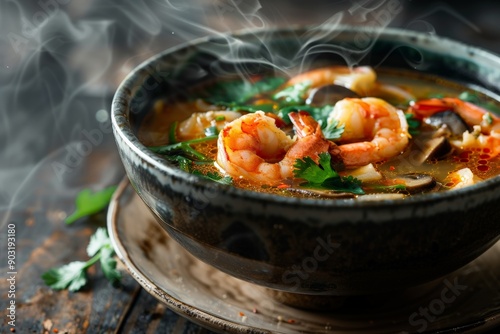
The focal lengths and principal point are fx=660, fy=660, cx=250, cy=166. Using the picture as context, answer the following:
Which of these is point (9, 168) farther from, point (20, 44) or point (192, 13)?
point (192, 13)

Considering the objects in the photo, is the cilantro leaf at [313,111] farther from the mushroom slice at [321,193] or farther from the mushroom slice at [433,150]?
the mushroom slice at [321,193]

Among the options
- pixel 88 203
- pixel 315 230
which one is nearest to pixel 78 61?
pixel 88 203

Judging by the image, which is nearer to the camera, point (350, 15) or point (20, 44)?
point (20, 44)

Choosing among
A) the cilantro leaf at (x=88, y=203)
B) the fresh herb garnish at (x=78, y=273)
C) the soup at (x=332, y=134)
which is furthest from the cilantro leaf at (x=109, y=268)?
the soup at (x=332, y=134)

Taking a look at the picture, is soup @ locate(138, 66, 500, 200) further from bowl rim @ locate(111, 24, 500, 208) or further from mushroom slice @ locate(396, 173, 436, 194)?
bowl rim @ locate(111, 24, 500, 208)

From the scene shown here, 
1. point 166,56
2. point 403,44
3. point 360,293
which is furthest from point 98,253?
point 403,44

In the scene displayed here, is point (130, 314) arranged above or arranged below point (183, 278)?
below

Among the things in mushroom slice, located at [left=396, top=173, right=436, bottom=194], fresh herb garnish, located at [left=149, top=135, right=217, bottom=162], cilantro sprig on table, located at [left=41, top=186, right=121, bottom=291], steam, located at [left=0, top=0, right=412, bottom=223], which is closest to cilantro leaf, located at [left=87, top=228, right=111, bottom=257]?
cilantro sprig on table, located at [left=41, top=186, right=121, bottom=291]

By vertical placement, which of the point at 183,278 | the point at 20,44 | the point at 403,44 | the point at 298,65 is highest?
the point at 403,44

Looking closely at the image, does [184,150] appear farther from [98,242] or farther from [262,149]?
[98,242]
